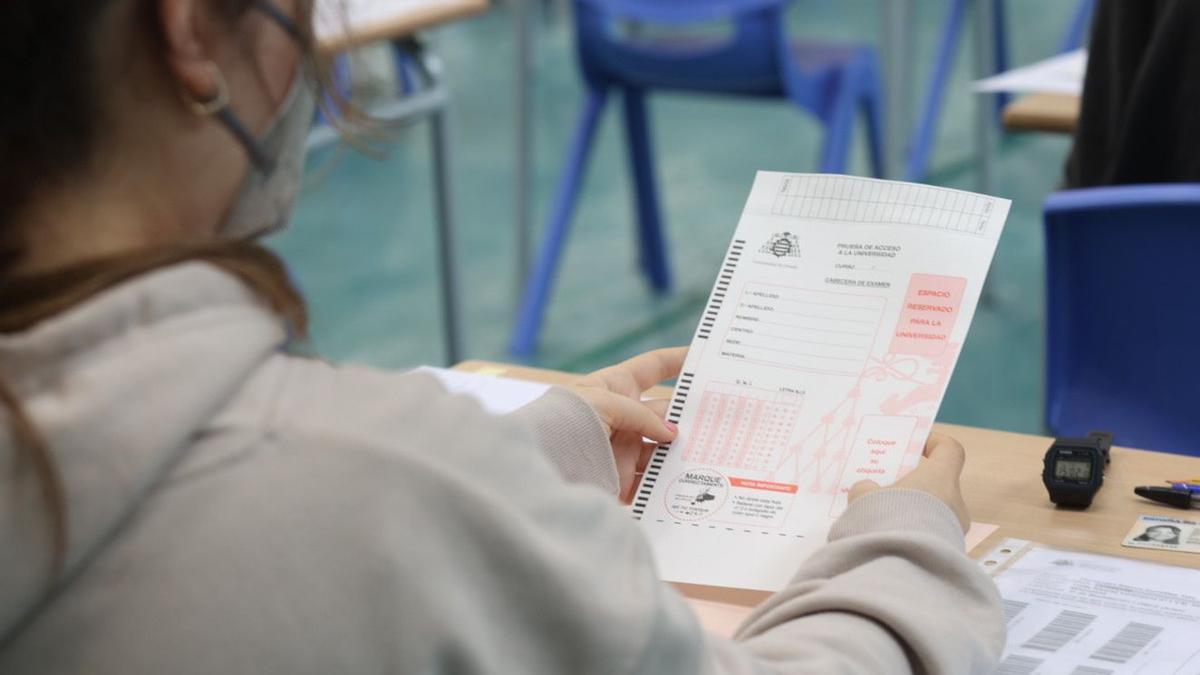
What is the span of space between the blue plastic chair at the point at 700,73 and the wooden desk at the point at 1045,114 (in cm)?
91

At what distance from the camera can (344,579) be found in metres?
0.56

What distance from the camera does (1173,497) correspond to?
1046mm

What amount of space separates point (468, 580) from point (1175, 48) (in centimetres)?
127

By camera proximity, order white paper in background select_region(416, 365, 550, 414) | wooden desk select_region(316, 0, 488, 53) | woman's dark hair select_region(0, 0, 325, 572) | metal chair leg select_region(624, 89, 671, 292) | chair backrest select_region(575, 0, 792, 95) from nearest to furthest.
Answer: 1. woman's dark hair select_region(0, 0, 325, 572)
2. white paper in background select_region(416, 365, 550, 414)
3. wooden desk select_region(316, 0, 488, 53)
4. chair backrest select_region(575, 0, 792, 95)
5. metal chair leg select_region(624, 89, 671, 292)

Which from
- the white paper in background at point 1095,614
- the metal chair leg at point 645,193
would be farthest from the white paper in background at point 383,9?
the white paper in background at point 1095,614

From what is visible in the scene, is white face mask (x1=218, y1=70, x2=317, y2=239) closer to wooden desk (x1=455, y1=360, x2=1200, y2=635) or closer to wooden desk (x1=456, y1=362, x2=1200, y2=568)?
wooden desk (x1=455, y1=360, x2=1200, y2=635)

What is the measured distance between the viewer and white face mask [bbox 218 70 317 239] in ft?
2.19

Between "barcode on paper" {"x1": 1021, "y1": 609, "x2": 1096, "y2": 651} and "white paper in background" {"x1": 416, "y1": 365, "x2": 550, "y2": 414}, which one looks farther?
"white paper in background" {"x1": 416, "y1": 365, "x2": 550, "y2": 414}

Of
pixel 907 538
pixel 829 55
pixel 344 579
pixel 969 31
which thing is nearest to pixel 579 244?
pixel 829 55

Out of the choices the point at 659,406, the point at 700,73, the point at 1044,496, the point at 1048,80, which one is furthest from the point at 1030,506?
the point at 700,73

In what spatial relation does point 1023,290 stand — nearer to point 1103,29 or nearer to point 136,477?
point 1103,29

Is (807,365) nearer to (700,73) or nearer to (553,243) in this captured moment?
(700,73)

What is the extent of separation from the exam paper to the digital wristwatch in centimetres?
15

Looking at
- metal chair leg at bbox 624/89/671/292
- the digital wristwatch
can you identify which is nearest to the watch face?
the digital wristwatch
